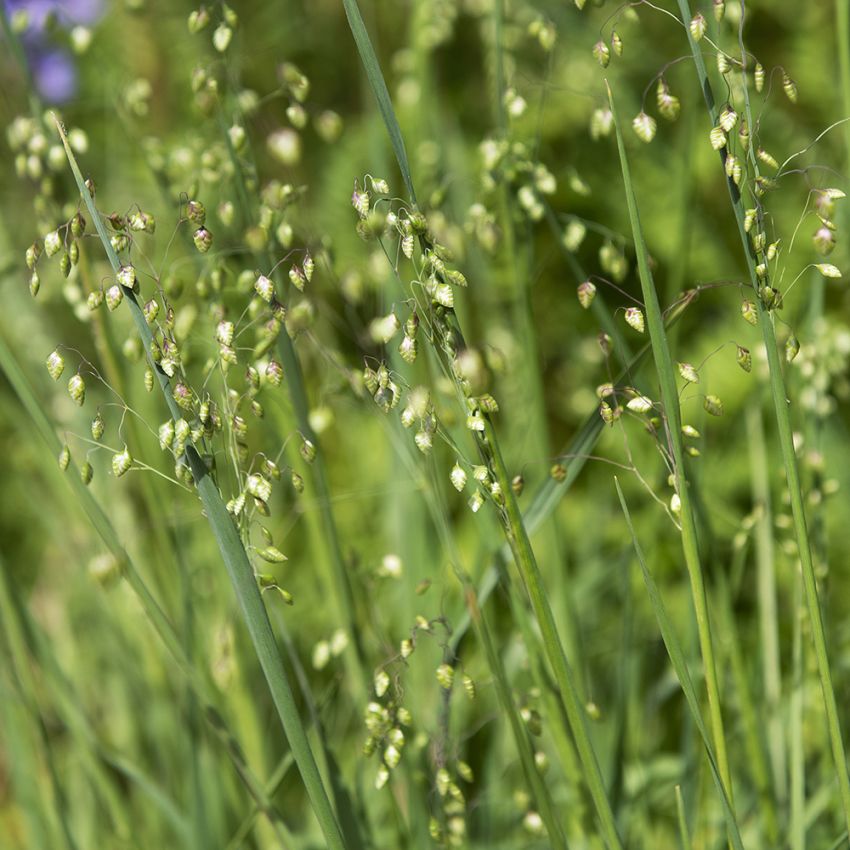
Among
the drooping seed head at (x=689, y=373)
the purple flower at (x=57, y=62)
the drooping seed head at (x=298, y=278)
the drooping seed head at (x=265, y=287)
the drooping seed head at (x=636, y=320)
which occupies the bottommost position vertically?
the drooping seed head at (x=689, y=373)

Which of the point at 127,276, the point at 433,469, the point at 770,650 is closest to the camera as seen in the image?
the point at 127,276

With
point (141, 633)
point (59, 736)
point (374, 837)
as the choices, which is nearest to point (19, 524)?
point (59, 736)

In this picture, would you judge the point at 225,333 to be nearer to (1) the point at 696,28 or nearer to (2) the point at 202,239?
(2) the point at 202,239

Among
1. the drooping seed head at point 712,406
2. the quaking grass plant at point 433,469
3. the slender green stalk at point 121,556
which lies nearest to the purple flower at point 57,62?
the quaking grass plant at point 433,469

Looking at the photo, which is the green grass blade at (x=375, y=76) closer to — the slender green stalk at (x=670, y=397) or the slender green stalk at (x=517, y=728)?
the slender green stalk at (x=670, y=397)

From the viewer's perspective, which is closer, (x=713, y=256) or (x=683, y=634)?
(x=683, y=634)

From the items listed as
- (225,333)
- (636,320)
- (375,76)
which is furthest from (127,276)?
(636,320)

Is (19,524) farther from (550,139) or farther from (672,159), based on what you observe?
(672,159)
